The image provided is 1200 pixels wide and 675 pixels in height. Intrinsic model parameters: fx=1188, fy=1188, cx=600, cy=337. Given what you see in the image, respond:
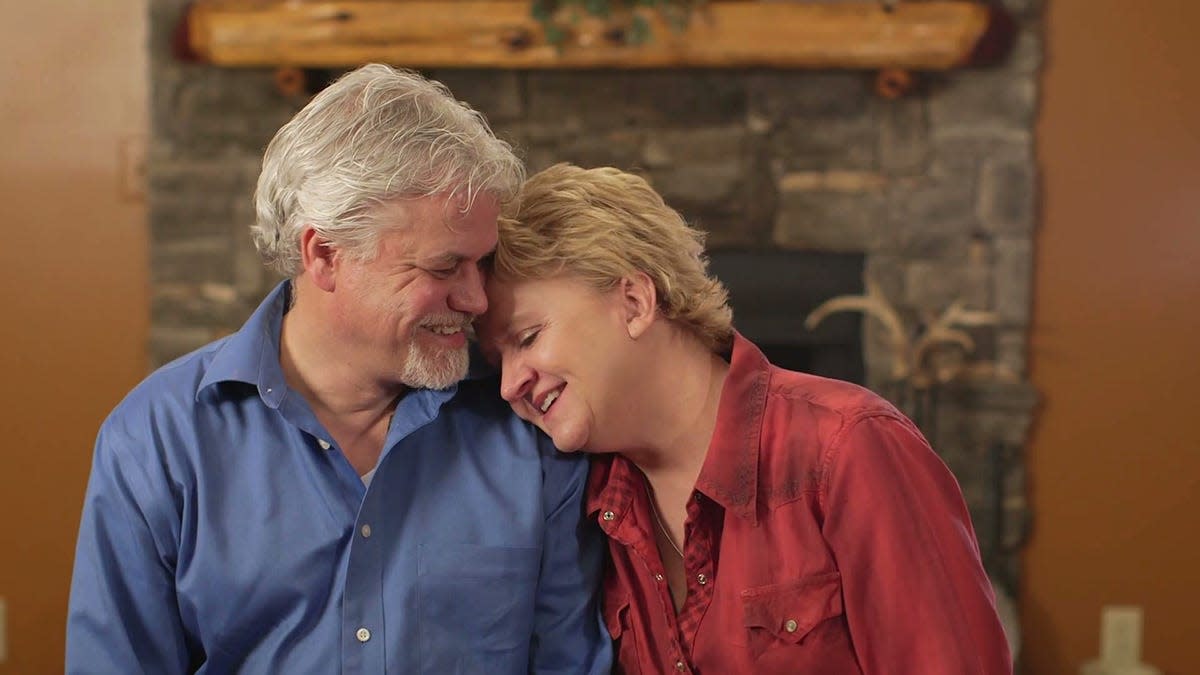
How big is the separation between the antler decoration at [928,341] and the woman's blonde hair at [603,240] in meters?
1.71

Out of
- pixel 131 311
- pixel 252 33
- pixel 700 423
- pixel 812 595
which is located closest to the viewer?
pixel 812 595

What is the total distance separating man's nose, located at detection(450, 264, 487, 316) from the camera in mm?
1393

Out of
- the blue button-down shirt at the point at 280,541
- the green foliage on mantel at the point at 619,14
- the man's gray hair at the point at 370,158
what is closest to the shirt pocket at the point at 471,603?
the blue button-down shirt at the point at 280,541

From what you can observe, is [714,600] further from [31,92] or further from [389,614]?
[31,92]

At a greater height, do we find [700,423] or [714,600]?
[700,423]

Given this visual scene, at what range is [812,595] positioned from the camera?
4.48ft

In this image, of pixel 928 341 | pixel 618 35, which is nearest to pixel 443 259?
pixel 618 35

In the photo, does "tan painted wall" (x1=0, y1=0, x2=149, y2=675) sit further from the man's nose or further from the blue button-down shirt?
the man's nose

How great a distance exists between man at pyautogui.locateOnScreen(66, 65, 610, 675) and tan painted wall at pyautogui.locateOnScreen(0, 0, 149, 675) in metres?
1.98

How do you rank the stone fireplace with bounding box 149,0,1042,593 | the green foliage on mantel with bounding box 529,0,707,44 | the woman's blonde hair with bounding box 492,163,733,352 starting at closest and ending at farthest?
the woman's blonde hair with bounding box 492,163,733,352 < the green foliage on mantel with bounding box 529,0,707,44 < the stone fireplace with bounding box 149,0,1042,593

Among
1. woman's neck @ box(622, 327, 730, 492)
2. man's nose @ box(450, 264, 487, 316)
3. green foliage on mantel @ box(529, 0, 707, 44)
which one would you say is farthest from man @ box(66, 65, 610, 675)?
green foliage on mantel @ box(529, 0, 707, 44)

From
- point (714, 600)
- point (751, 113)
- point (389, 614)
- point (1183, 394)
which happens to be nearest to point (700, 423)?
point (714, 600)

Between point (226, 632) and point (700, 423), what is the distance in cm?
62

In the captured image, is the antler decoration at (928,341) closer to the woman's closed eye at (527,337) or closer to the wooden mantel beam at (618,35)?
the wooden mantel beam at (618,35)
